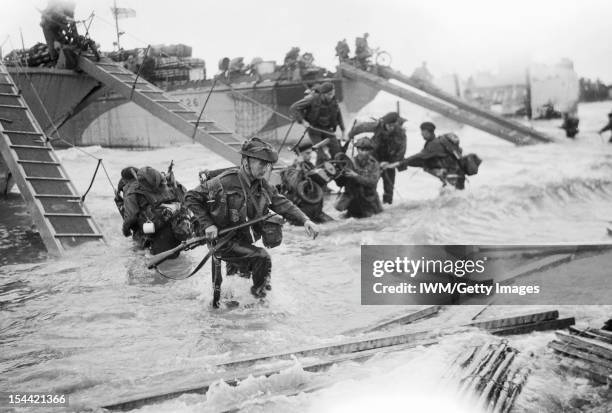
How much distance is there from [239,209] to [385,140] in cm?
602

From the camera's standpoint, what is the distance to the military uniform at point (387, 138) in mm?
10578

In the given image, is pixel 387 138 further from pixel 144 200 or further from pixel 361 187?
pixel 144 200

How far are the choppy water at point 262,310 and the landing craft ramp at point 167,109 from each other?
2039 millimetres

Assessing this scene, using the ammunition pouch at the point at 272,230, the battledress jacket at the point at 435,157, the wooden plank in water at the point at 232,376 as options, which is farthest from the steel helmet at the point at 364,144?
the wooden plank in water at the point at 232,376

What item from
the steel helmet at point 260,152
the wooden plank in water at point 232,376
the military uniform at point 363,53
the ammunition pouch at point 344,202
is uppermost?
the military uniform at point 363,53

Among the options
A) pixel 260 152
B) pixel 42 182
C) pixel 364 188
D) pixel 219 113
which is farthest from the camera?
pixel 219 113

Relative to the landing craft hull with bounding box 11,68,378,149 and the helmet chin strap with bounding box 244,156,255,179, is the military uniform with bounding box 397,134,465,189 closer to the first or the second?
the helmet chin strap with bounding box 244,156,255,179

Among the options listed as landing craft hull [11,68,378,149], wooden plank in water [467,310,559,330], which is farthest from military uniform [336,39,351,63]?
wooden plank in water [467,310,559,330]

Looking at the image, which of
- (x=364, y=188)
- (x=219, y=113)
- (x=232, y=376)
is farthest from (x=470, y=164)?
(x=219, y=113)

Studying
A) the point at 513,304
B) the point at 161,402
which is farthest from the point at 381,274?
the point at 161,402

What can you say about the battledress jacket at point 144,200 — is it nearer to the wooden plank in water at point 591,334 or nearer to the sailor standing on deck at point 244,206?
the sailor standing on deck at point 244,206

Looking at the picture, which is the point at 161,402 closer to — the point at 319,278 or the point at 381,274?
the point at 381,274

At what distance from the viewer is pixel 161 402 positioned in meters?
3.57

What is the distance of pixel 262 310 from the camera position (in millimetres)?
5457
